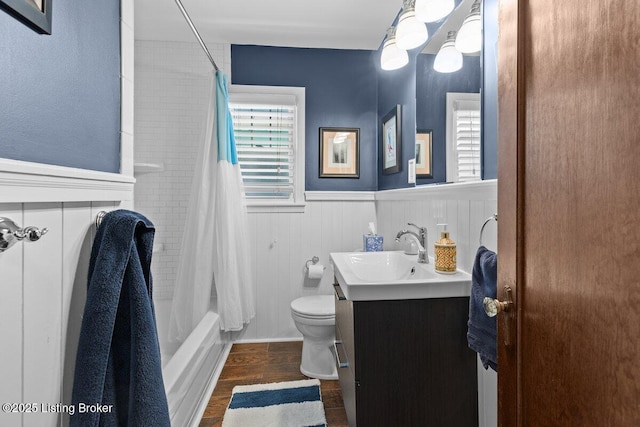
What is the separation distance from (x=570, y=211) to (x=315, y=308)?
1784 millimetres

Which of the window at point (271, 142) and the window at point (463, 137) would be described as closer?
the window at point (463, 137)

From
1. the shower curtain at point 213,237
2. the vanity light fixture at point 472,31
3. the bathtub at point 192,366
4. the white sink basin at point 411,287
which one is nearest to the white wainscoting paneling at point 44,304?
the bathtub at point 192,366

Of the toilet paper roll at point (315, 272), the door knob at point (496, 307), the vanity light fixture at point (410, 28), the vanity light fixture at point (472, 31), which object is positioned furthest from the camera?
the toilet paper roll at point (315, 272)

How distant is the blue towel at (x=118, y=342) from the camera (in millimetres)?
798

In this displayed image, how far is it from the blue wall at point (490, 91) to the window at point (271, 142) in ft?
5.58

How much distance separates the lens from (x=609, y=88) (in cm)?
51

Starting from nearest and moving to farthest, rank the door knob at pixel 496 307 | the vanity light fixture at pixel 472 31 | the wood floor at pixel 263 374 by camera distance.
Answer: the door knob at pixel 496 307 → the vanity light fixture at pixel 472 31 → the wood floor at pixel 263 374

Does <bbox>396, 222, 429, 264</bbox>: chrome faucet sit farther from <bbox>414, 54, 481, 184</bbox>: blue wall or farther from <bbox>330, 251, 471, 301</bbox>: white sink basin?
<bbox>414, 54, 481, 184</bbox>: blue wall

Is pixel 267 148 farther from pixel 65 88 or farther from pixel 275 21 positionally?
pixel 65 88

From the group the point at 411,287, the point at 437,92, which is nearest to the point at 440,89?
the point at 437,92

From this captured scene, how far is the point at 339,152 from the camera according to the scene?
9.36ft

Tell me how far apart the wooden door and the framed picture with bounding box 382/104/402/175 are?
A: 5.03 ft

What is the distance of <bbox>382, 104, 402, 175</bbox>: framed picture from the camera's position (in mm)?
2344

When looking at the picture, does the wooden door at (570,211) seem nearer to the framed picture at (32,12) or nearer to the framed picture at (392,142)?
the framed picture at (32,12)
